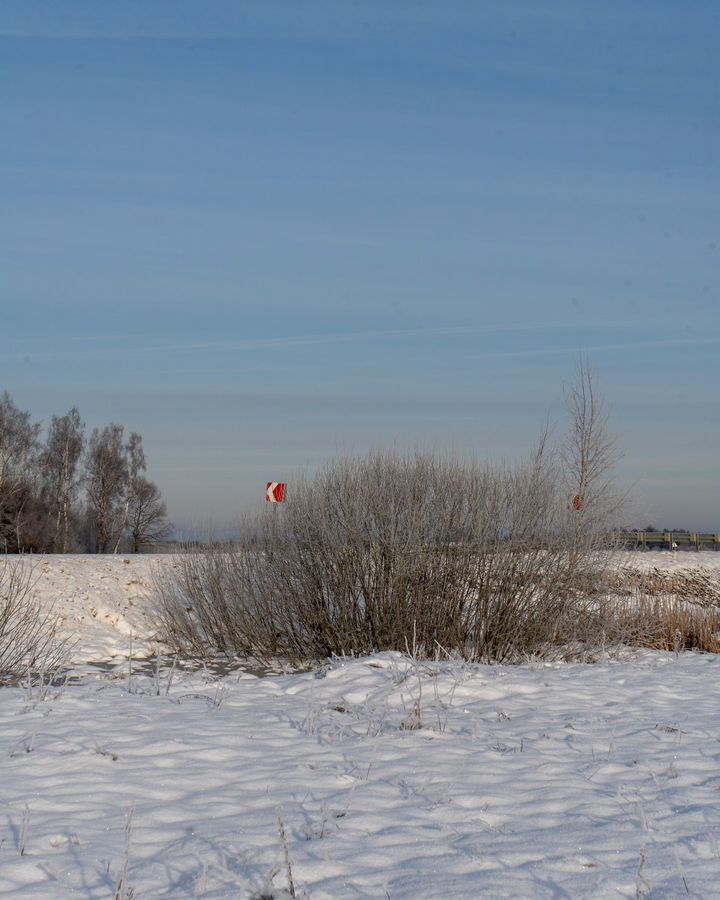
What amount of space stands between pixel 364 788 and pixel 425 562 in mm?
7163

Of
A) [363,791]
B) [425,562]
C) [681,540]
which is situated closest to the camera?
[363,791]

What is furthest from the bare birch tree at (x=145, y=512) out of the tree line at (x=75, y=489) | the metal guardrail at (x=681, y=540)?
the metal guardrail at (x=681, y=540)

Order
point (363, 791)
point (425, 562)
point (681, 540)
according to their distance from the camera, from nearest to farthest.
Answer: point (363, 791), point (425, 562), point (681, 540)

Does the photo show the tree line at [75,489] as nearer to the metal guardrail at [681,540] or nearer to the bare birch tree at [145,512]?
the bare birch tree at [145,512]

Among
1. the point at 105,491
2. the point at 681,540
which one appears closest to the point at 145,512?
the point at 105,491

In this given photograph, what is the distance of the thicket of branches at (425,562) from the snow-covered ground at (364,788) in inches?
114

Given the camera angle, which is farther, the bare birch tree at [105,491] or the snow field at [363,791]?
the bare birch tree at [105,491]

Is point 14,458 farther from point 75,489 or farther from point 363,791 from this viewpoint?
point 363,791

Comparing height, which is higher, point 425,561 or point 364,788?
point 425,561

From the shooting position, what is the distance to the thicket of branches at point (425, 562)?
Answer: 12938 millimetres

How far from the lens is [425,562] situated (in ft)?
42.4

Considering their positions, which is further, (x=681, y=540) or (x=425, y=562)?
(x=681, y=540)

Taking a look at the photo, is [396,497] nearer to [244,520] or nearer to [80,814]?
[244,520]

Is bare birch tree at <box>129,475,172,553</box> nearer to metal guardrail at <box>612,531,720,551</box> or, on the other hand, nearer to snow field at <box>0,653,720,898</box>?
metal guardrail at <box>612,531,720,551</box>
